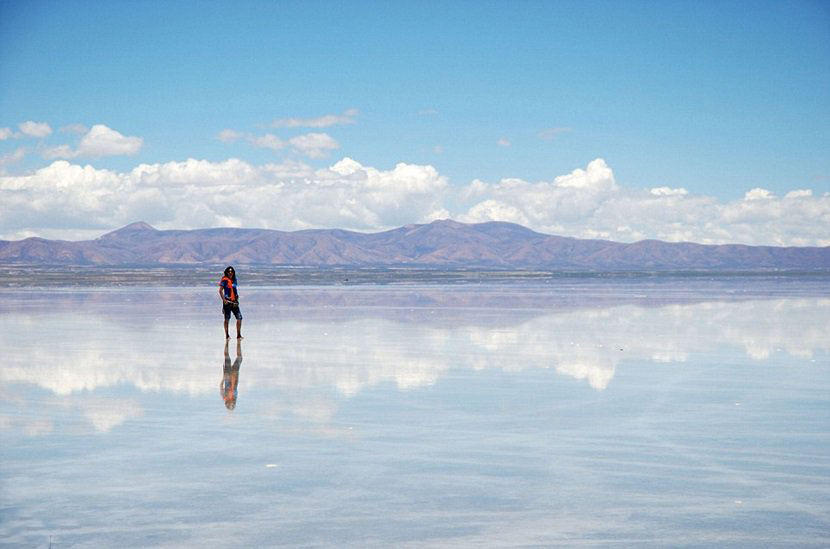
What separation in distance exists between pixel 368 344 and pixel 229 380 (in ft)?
20.2

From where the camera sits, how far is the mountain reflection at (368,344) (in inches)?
619

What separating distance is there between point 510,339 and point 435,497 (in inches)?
566

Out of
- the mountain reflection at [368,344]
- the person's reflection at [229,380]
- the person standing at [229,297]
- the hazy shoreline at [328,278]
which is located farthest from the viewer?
the hazy shoreline at [328,278]

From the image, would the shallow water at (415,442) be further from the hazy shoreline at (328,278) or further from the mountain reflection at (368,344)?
the hazy shoreline at (328,278)

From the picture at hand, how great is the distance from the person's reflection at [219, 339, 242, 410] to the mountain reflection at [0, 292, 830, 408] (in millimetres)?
28

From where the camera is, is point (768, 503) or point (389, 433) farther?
point (389, 433)

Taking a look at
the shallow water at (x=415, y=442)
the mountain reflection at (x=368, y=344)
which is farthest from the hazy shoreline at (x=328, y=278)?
the shallow water at (x=415, y=442)

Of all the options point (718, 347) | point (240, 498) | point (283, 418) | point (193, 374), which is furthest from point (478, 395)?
point (718, 347)

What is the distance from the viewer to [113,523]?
7426 millimetres

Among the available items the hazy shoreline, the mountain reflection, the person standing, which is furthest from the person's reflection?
the hazy shoreline

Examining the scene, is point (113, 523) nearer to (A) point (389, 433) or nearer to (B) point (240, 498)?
(B) point (240, 498)

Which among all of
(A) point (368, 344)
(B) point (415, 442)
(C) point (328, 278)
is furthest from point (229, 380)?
(C) point (328, 278)

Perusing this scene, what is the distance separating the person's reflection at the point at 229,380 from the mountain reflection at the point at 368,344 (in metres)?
0.03

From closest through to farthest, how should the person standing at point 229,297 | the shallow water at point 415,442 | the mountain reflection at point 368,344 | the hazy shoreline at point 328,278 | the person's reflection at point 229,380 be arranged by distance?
1. the shallow water at point 415,442
2. the person's reflection at point 229,380
3. the mountain reflection at point 368,344
4. the person standing at point 229,297
5. the hazy shoreline at point 328,278
